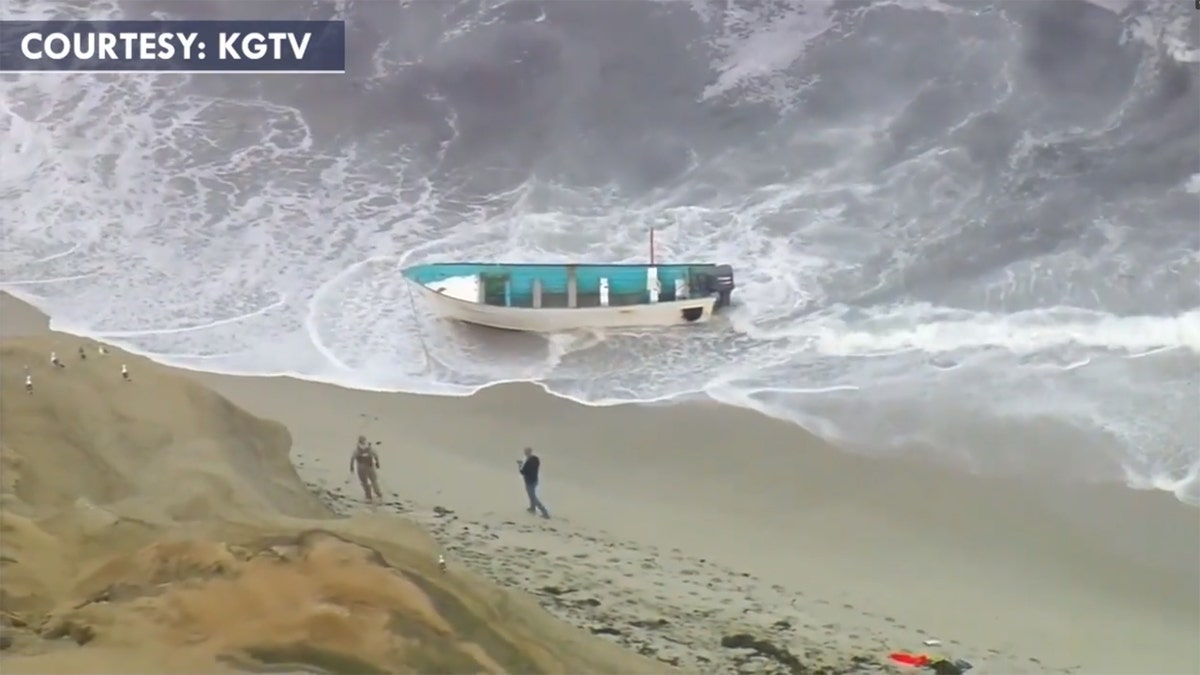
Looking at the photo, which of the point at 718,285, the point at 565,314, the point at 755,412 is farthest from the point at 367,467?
the point at 718,285

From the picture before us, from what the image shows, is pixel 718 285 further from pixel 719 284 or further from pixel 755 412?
pixel 755 412

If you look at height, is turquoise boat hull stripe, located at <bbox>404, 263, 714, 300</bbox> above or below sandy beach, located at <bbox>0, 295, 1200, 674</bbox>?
above

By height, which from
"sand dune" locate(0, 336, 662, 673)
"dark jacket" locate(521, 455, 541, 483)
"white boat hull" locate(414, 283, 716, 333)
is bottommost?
"sand dune" locate(0, 336, 662, 673)

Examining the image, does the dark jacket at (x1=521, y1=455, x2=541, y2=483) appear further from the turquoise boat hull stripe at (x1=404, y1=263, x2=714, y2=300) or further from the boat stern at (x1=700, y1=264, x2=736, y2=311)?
the boat stern at (x1=700, y1=264, x2=736, y2=311)

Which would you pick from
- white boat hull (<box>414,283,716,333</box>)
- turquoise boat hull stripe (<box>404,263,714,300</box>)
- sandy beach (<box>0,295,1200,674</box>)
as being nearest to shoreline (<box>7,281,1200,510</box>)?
sandy beach (<box>0,295,1200,674</box>)

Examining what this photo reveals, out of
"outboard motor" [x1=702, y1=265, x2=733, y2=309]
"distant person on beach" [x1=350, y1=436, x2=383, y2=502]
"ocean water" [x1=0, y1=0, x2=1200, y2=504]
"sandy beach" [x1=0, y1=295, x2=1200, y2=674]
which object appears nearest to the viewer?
"sandy beach" [x1=0, y1=295, x2=1200, y2=674]

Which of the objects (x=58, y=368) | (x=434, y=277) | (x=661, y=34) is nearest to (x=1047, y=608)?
(x=434, y=277)

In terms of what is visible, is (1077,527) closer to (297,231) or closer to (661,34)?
(661,34)

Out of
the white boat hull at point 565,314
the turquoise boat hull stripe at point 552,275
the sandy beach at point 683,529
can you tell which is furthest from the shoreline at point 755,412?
the turquoise boat hull stripe at point 552,275
